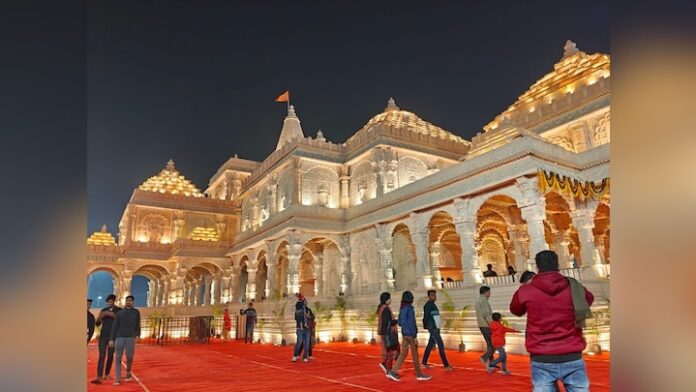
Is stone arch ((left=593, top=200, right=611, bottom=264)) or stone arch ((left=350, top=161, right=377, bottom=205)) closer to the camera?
stone arch ((left=593, top=200, right=611, bottom=264))

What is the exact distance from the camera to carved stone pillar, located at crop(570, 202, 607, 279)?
14.7m

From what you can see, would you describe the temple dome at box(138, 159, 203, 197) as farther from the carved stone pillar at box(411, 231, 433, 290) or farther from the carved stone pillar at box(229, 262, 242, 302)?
the carved stone pillar at box(411, 231, 433, 290)

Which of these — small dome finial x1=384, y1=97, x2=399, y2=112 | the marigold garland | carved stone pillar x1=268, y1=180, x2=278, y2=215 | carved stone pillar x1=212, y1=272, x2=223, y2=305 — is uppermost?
small dome finial x1=384, y1=97, x2=399, y2=112

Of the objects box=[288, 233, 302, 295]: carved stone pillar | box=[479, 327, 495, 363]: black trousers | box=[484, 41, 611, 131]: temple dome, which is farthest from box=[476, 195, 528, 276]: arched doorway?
box=[288, 233, 302, 295]: carved stone pillar

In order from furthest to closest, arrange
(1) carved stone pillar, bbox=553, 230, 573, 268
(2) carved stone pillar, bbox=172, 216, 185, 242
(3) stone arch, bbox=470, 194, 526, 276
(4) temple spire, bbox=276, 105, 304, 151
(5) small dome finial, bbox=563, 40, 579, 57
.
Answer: (2) carved stone pillar, bbox=172, 216, 185, 242
(4) temple spire, bbox=276, 105, 304, 151
(5) small dome finial, bbox=563, 40, 579, 57
(1) carved stone pillar, bbox=553, 230, 573, 268
(3) stone arch, bbox=470, 194, 526, 276

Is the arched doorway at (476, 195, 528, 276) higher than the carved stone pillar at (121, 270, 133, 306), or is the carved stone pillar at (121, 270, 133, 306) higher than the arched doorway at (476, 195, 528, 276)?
the arched doorway at (476, 195, 528, 276)

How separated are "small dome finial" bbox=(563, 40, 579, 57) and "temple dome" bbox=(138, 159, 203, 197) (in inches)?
1087

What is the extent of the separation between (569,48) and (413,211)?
1331 cm

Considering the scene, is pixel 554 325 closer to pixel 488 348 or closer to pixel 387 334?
pixel 387 334

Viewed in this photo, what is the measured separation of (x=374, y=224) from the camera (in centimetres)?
2038

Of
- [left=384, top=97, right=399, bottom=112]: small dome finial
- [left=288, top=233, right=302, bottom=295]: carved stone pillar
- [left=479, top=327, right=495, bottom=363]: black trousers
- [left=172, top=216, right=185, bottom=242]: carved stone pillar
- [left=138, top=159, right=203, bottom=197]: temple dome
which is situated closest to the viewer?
[left=479, top=327, right=495, bottom=363]: black trousers
